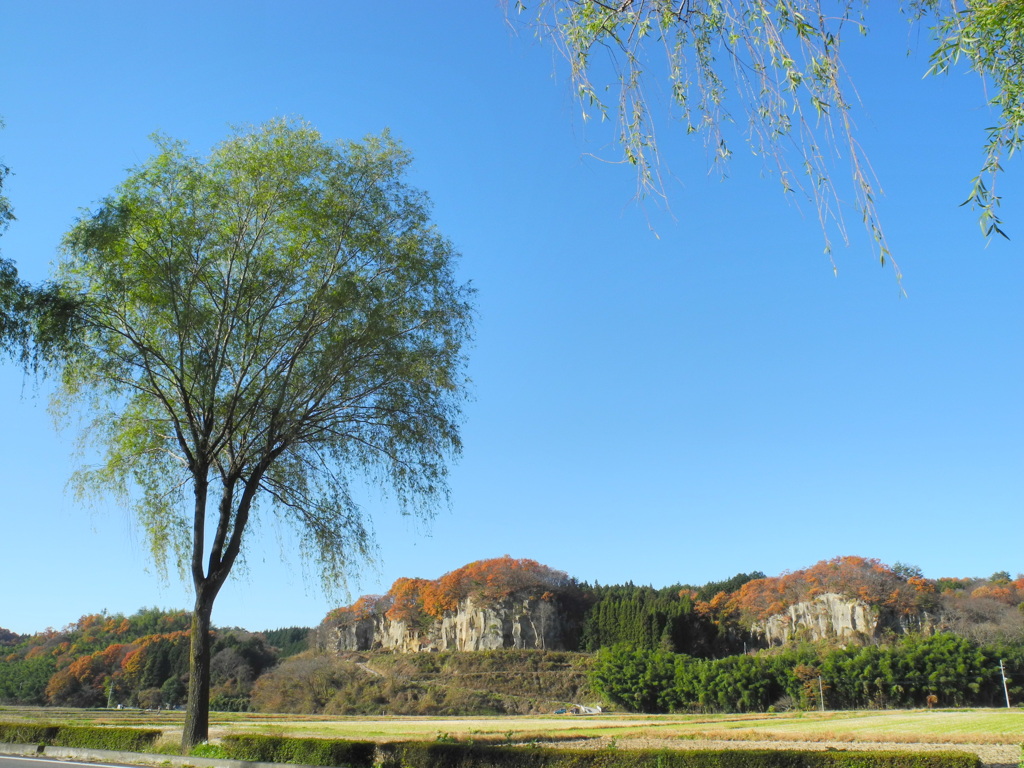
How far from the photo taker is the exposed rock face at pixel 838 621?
68000 millimetres

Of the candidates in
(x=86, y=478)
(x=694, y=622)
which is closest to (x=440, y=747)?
(x=86, y=478)

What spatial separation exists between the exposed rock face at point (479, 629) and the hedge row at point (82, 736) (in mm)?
76395

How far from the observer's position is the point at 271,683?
68125 millimetres

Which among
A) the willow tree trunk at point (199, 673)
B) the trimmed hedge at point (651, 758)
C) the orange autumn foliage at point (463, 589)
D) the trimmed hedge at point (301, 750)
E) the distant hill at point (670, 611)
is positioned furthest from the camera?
the orange autumn foliage at point (463, 589)

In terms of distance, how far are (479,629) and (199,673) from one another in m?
82.2

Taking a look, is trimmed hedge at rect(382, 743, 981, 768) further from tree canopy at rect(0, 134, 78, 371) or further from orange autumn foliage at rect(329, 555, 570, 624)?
orange autumn foliage at rect(329, 555, 570, 624)

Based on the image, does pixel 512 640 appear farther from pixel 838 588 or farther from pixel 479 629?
pixel 838 588

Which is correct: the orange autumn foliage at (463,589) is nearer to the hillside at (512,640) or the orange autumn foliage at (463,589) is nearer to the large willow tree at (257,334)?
the hillside at (512,640)

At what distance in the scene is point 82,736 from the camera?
16156mm

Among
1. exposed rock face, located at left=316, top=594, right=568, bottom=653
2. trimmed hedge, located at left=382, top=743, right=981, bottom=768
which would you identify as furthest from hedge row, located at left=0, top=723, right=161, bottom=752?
exposed rock face, located at left=316, top=594, right=568, bottom=653

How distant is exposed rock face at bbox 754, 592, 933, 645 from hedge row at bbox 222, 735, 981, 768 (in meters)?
66.6

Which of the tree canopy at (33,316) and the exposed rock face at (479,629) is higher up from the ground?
the tree canopy at (33,316)

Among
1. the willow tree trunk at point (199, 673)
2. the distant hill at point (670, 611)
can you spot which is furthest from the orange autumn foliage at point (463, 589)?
the willow tree trunk at point (199, 673)

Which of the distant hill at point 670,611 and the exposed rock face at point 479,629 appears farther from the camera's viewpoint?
the exposed rock face at point 479,629
